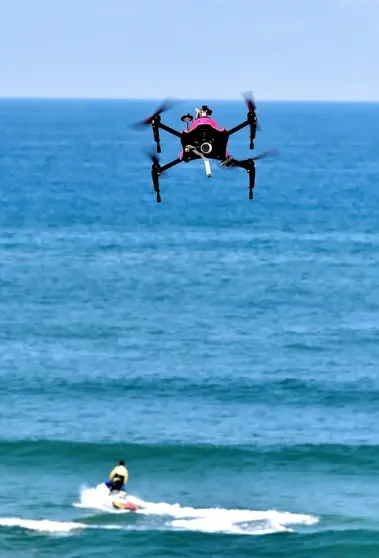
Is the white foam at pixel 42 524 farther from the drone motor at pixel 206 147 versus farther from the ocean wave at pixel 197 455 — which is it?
the drone motor at pixel 206 147

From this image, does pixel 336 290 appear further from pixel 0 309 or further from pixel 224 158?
→ pixel 224 158

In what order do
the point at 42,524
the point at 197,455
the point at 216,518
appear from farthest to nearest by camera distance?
the point at 197,455 < the point at 216,518 < the point at 42,524

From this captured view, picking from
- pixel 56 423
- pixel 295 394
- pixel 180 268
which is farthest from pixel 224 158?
pixel 180 268

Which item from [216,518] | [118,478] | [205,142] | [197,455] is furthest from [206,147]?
[197,455]

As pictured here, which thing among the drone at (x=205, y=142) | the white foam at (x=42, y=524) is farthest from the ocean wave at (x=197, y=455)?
the drone at (x=205, y=142)

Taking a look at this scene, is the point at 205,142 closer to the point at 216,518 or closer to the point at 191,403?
the point at 216,518
